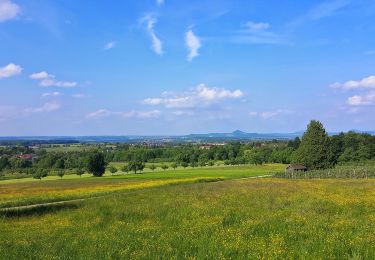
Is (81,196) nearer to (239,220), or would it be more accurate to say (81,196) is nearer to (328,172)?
(239,220)

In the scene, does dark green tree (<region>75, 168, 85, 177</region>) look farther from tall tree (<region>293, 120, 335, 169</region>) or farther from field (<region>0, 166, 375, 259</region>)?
field (<region>0, 166, 375, 259</region>)

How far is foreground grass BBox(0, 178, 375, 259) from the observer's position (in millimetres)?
13672

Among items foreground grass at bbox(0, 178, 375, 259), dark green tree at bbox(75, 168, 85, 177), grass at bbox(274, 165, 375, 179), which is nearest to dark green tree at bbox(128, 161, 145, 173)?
dark green tree at bbox(75, 168, 85, 177)

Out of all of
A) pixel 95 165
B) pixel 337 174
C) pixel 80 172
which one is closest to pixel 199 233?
pixel 337 174

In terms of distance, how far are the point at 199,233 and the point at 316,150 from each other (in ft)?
275

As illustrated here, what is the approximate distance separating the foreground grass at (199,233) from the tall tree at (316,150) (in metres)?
69.9

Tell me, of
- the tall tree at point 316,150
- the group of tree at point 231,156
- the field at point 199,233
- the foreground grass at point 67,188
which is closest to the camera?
the field at point 199,233

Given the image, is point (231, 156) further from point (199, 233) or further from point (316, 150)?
point (199, 233)

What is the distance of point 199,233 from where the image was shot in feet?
57.4

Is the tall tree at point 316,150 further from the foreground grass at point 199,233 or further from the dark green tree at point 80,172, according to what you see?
the foreground grass at point 199,233

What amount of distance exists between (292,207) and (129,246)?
14.6m

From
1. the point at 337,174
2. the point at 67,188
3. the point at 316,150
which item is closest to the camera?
the point at 67,188

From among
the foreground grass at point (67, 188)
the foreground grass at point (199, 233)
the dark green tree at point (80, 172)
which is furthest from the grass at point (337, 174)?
the dark green tree at point (80, 172)

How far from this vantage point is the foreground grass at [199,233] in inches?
538
